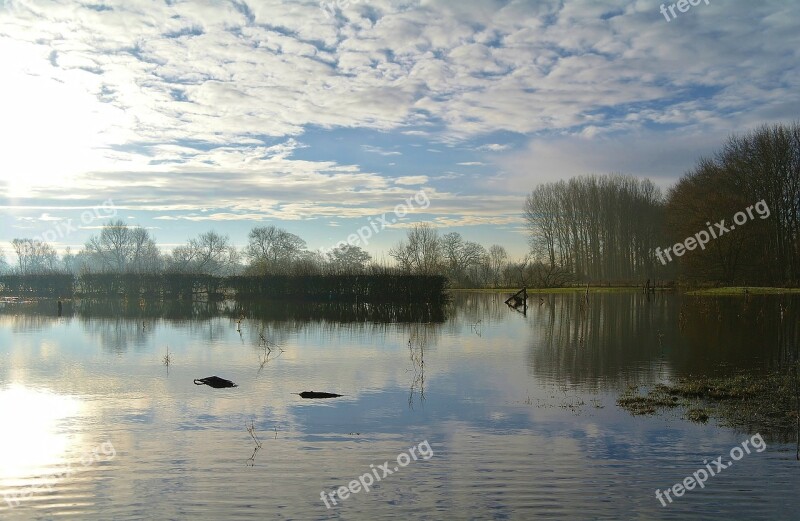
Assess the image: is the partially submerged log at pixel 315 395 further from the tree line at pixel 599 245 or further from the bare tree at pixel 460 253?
the bare tree at pixel 460 253

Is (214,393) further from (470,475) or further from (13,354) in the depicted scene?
(13,354)

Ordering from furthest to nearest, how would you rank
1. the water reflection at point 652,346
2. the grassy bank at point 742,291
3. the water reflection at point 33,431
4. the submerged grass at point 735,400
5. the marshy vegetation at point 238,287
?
the marshy vegetation at point 238,287
the grassy bank at point 742,291
the water reflection at point 652,346
the submerged grass at point 735,400
the water reflection at point 33,431

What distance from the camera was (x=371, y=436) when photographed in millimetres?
9125

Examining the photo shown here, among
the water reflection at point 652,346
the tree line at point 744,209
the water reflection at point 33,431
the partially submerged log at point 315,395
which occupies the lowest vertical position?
the water reflection at point 33,431

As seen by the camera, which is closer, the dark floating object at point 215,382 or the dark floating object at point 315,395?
the dark floating object at point 315,395

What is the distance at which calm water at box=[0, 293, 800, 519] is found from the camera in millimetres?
6637

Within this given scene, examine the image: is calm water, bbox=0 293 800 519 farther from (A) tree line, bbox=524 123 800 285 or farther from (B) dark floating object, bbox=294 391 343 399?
(A) tree line, bbox=524 123 800 285

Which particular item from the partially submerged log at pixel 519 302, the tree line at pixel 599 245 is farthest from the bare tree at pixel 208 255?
the partially submerged log at pixel 519 302

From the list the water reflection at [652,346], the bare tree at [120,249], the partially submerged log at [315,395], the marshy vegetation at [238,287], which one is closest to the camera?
the partially submerged log at [315,395]

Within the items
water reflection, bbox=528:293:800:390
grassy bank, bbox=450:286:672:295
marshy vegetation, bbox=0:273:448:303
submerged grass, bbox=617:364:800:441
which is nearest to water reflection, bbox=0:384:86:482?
submerged grass, bbox=617:364:800:441

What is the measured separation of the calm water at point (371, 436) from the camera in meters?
6.64

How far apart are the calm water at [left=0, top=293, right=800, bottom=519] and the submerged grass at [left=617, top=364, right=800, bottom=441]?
0.47m

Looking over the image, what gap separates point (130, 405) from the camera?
36.2ft

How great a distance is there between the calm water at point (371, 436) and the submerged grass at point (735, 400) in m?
0.47
